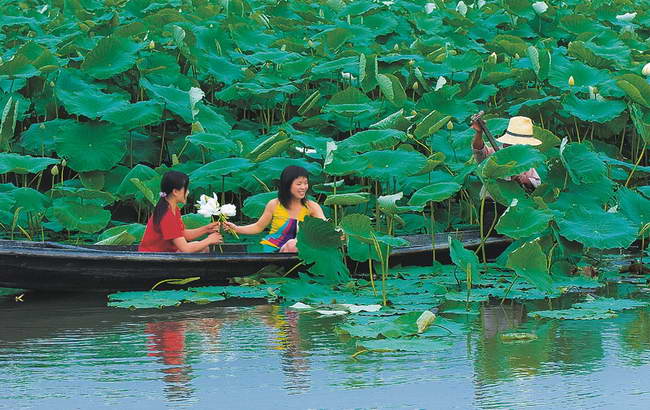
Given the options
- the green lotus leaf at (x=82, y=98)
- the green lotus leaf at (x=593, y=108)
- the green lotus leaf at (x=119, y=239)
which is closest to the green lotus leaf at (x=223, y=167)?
the green lotus leaf at (x=119, y=239)

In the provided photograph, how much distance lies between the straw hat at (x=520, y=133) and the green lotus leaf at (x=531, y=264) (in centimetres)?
142

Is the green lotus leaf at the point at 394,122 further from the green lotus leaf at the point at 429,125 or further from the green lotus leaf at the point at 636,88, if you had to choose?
the green lotus leaf at the point at 636,88

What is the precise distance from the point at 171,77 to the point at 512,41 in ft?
9.92

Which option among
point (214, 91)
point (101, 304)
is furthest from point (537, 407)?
point (214, 91)

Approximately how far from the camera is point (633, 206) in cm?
757

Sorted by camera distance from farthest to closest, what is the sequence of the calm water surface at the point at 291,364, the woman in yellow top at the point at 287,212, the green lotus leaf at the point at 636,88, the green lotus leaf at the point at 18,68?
the green lotus leaf at the point at 18,68 → the green lotus leaf at the point at 636,88 → the woman in yellow top at the point at 287,212 → the calm water surface at the point at 291,364

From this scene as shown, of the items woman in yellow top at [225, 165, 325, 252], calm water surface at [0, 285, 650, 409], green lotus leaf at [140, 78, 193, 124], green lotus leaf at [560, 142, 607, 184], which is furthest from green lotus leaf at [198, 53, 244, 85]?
calm water surface at [0, 285, 650, 409]

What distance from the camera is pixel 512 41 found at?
10.6m

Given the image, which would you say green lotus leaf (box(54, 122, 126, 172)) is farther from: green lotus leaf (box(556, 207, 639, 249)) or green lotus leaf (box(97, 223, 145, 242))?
green lotus leaf (box(556, 207, 639, 249))

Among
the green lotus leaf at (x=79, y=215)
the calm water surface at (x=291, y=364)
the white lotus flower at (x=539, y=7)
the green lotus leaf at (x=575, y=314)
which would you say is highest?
the white lotus flower at (x=539, y=7)

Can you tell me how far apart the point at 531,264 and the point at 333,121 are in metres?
3.58

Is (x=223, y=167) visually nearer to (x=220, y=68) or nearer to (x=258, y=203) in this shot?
(x=258, y=203)

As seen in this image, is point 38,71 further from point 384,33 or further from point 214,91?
point 384,33

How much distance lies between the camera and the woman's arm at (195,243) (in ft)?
22.6
